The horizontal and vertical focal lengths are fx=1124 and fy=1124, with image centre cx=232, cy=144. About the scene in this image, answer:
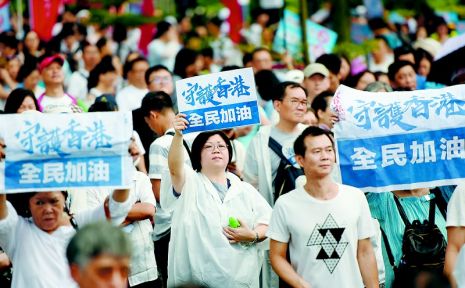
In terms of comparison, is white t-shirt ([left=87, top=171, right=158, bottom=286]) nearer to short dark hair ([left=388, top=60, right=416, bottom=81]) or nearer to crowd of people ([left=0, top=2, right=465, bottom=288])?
crowd of people ([left=0, top=2, right=465, bottom=288])

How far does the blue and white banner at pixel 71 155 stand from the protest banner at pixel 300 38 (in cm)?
901

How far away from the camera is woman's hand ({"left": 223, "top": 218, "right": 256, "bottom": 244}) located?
9258 mm

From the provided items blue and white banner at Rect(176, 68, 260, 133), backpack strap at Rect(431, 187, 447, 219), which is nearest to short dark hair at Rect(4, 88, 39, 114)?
blue and white banner at Rect(176, 68, 260, 133)

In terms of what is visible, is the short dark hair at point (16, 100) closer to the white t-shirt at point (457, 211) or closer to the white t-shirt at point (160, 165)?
the white t-shirt at point (160, 165)

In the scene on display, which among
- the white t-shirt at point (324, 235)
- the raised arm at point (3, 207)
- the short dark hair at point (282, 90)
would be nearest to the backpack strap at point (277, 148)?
the short dark hair at point (282, 90)

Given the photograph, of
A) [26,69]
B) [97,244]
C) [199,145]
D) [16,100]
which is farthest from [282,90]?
[97,244]

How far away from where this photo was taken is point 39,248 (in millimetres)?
7746

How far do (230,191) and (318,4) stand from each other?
45.0 feet

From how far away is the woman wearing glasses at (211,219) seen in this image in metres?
9.19

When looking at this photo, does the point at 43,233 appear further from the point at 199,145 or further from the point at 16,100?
the point at 16,100

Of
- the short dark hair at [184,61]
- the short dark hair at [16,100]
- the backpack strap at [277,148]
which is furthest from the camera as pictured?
the short dark hair at [184,61]

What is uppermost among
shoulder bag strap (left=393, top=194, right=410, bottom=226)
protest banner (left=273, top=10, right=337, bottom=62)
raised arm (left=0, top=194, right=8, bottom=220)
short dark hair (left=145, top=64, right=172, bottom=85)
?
protest banner (left=273, top=10, right=337, bottom=62)

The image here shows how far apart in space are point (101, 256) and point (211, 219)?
364 cm

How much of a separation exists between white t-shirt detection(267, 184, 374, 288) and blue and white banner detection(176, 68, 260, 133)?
1.13 m
